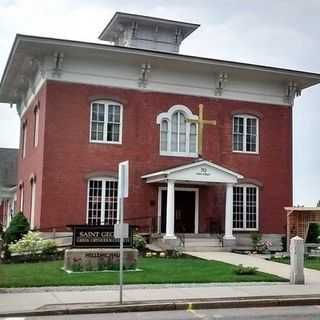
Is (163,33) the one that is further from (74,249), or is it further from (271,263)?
(74,249)

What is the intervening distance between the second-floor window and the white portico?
280 cm

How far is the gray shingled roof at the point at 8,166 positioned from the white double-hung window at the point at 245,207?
19.8 metres

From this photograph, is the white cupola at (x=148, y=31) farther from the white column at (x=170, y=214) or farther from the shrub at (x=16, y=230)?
the shrub at (x=16, y=230)

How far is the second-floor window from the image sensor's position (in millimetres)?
32188

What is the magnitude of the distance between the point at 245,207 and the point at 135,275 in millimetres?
15079

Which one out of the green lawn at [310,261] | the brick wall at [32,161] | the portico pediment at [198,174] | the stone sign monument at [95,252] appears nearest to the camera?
the stone sign monument at [95,252]

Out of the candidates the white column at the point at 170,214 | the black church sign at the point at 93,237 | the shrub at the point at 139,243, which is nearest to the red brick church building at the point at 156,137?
the white column at the point at 170,214

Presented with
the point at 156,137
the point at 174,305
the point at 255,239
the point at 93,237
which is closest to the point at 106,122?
the point at 156,137

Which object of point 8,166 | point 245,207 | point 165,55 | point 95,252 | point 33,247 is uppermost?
point 165,55

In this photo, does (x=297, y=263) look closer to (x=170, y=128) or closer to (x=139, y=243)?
(x=139, y=243)

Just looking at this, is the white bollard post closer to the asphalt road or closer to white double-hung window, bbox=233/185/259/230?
the asphalt road

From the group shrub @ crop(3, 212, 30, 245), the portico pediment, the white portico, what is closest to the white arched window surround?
the white portico

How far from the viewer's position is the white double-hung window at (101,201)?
2905 cm

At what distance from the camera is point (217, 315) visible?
12.5 m
